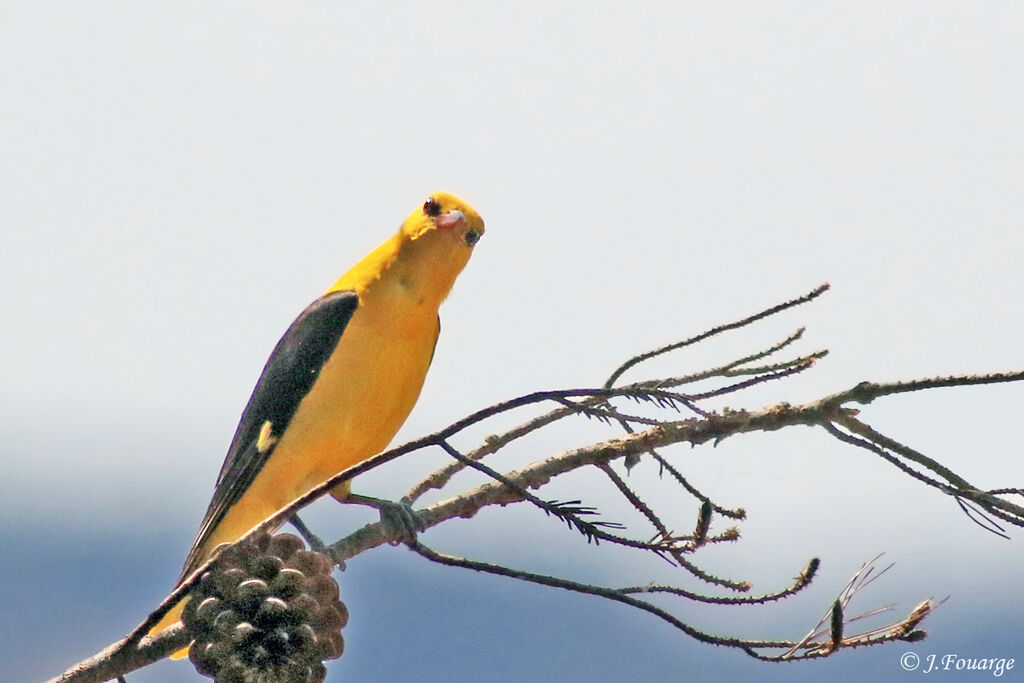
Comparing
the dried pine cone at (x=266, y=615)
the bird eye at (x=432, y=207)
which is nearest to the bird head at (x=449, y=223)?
the bird eye at (x=432, y=207)

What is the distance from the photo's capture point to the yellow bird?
3000 mm

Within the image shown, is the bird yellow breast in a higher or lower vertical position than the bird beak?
lower

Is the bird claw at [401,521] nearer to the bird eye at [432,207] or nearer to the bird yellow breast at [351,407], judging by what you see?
the bird yellow breast at [351,407]

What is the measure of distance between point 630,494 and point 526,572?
0.42 meters

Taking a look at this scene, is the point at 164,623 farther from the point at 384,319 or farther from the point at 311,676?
the point at 311,676

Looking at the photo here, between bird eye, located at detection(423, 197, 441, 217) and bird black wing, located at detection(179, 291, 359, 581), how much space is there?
0.31 m

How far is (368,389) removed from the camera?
2.99 metres

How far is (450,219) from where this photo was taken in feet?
10.5

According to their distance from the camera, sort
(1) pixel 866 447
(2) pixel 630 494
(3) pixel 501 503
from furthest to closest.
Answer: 1. (3) pixel 501 503
2. (2) pixel 630 494
3. (1) pixel 866 447

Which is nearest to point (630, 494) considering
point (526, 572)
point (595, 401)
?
point (595, 401)

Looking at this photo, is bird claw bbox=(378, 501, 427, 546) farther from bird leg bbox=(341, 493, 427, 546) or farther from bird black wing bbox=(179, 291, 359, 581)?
bird black wing bbox=(179, 291, 359, 581)

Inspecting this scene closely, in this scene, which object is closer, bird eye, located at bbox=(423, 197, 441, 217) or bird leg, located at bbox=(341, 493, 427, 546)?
bird leg, located at bbox=(341, 493, 427, 546)

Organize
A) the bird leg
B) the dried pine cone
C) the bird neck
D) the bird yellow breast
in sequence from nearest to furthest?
1. the dried pine cone
2. the bird leg
3. the bird yellow breast
4. the bird neck

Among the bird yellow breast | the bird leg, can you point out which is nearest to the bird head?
the bird yellow breast
